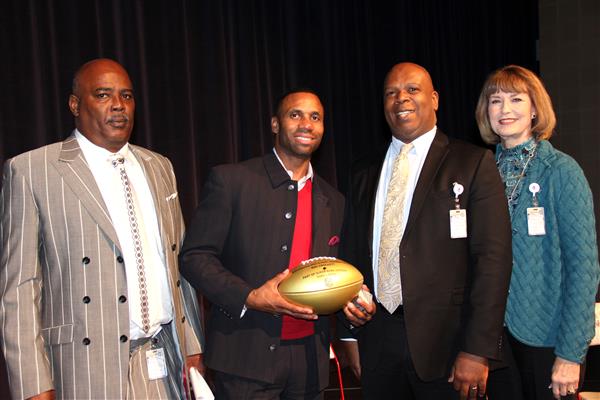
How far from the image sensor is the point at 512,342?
8.26 feet

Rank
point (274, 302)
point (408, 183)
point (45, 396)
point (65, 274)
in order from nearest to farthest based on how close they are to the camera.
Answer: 1. point (45, 396)
2. point (65, 274)
3. point (274, 302)
4. point (408, 183)

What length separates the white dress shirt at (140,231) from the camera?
7.54 feet

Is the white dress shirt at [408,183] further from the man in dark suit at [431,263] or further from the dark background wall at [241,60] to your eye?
the dark background wall at [241,60]

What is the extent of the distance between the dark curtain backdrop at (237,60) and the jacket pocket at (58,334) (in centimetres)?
203

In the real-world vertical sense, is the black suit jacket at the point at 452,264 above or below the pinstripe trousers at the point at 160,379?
above

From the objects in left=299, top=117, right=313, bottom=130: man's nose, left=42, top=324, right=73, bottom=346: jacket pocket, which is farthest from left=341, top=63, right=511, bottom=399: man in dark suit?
left=42, top=324, right=73, bottom=346: jacket pocket

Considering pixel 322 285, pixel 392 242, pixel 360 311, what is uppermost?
pixel 392 242

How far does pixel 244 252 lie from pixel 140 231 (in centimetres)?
41

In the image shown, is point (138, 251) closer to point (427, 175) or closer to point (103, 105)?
point (103, 105)

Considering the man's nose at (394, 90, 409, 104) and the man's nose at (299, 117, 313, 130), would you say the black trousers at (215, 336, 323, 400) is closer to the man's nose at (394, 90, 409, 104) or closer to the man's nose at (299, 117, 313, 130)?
the man's nose at (299, 117, 313, 130)

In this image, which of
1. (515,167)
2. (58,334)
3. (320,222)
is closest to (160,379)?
(58,334)

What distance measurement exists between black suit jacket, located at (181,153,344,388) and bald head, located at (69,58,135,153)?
410 mm

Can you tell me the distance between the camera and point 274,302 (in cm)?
230

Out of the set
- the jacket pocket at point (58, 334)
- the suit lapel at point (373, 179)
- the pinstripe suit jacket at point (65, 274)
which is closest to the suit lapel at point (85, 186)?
the pinstripe suit jacket at point (65, 274)
